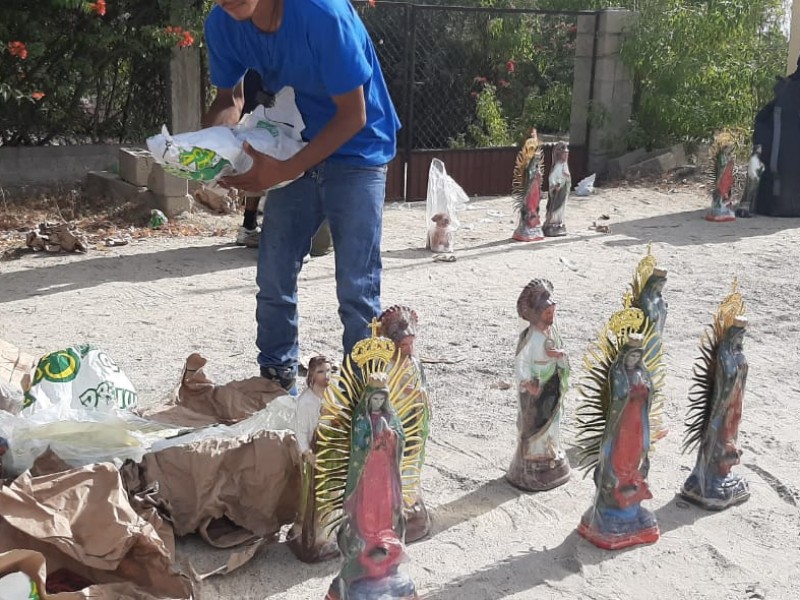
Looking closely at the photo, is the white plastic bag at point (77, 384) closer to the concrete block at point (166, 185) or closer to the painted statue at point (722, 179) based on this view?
the concrete block at point (166, 185)

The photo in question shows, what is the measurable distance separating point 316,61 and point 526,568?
185 cm

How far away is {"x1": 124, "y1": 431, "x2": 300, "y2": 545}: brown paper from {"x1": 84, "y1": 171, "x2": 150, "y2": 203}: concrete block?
17.9 feet

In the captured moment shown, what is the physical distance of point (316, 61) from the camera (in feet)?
10.8

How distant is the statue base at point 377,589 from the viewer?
99.1 inches

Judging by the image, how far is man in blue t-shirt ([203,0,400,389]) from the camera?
10.6 feet

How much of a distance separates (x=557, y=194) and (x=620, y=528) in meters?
5.19

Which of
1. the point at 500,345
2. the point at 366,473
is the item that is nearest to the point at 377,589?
the point at 366,473

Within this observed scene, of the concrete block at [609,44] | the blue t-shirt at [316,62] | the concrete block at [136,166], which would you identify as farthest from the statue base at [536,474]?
the concrete block at [609,44]

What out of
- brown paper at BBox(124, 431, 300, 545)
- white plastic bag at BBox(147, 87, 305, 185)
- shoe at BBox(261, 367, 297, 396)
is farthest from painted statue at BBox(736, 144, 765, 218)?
brown paper at BBox(124, 431, 300, 545)

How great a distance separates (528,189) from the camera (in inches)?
298

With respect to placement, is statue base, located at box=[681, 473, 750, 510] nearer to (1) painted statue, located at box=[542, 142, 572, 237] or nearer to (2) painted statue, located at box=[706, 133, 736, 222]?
(1) painted statue, located at box=[542, 142, 572, 237]

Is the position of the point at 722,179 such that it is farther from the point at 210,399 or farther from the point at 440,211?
the point at 210,399

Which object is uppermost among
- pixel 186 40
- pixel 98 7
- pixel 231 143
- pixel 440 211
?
pixel 98 7

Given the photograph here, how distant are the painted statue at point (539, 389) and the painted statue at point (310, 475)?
76 cm
